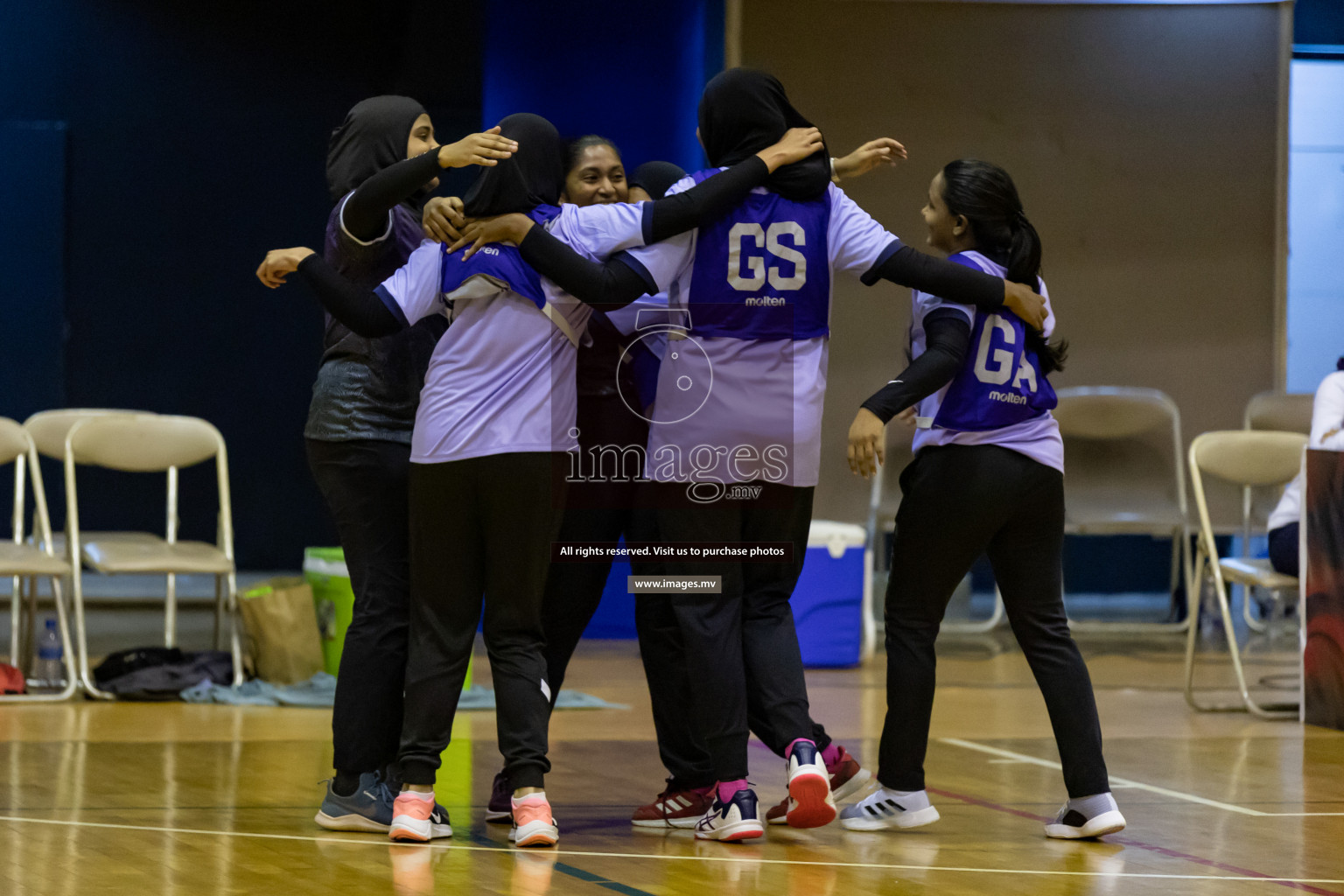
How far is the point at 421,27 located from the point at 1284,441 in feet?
18.9

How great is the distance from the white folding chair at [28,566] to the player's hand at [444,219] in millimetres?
2833

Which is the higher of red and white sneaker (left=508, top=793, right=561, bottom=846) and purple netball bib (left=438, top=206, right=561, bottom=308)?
purple netball bib (left=438, top=206, right=561, bottom=308)

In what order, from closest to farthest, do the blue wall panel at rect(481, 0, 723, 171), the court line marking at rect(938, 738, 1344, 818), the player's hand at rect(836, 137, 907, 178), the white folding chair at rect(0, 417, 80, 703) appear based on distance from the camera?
the player's hand at rect(836, 137, 907, 178)
the court line marking at rect(938, 738, 1344, 818)
the white folding chair at rect(0, 417, 80, 703)
the blue wall panel at rect(481, 0, 723, 171)

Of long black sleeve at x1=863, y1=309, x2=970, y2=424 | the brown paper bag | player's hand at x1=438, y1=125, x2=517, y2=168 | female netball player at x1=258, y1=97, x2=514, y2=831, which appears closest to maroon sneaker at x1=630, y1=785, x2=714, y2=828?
female netball player at x1=258, y1=97, x2=514, y2=831

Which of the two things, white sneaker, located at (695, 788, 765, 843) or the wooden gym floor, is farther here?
white sneaker, located at (695, 788, 765, 843)

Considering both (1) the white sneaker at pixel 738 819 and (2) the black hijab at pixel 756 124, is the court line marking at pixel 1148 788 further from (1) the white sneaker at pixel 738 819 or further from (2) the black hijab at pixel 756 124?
(2) the black hijab at pixel 756 124

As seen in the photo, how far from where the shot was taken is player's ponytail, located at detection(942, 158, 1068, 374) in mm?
3287

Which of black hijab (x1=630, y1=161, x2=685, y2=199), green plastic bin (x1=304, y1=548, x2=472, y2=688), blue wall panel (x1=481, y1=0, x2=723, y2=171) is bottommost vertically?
green plastic bin (x1=304, y1=548, x2=472, y2=688)

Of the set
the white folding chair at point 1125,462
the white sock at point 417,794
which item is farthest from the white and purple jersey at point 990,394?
the white folding chair at point 1125,462

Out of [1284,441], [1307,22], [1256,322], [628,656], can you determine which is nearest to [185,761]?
[628,656]

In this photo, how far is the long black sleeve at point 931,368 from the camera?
3064 millimetres

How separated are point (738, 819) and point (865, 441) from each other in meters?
0.81

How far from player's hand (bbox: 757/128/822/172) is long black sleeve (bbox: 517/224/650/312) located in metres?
0.37

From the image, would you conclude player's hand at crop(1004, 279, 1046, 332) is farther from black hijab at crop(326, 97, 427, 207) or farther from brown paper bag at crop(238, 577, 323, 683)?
Result: brown paper bag at crop(238, 577, 323, 683)
